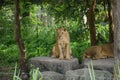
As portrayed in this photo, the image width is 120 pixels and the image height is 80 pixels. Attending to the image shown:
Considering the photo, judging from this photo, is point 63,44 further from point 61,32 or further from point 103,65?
point 103,65

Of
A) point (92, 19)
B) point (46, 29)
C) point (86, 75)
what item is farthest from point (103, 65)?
point (46, 29)

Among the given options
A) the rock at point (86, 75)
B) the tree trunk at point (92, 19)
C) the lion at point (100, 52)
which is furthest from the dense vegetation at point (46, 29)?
the rock at point (86, 75)

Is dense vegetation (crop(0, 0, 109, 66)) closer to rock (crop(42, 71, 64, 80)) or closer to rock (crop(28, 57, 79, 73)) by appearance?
rock (crop(28, 57, 79, 73))

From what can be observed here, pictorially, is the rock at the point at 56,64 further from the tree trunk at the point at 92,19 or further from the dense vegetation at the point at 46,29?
the tree trunk at the point at 92,19

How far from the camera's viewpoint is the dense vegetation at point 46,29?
8.50 meters

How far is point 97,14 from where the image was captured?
918 centimetres

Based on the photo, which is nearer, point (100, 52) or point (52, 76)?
point (52, 76)

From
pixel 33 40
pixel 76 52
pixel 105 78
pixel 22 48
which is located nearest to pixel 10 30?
pixel 33 40

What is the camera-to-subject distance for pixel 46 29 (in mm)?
12141

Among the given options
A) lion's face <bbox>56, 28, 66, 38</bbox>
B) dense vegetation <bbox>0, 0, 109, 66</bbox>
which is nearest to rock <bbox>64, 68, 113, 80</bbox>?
lion's face <bbox>56, 28, 66, 38</bbox>

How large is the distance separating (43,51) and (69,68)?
10.6 ft

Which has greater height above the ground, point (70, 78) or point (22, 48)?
point (22, 48)

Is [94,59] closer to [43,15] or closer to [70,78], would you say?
[70,78]

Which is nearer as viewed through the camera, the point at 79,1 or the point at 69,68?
the point at 69,68
